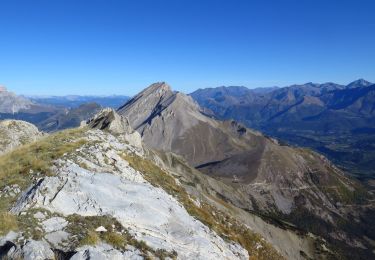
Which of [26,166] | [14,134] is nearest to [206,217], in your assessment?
[26,166]

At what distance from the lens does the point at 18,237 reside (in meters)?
24.2

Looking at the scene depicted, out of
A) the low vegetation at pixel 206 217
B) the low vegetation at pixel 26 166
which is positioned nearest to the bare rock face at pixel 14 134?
the low vegetation at pixel 26 166

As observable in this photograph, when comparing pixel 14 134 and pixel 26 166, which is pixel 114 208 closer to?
pixel 26 166

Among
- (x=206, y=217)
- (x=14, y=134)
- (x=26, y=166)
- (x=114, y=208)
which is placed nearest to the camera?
(x=114, y=208)

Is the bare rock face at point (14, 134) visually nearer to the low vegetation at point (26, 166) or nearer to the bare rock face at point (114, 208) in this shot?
the low vegetation at point (26, 166)

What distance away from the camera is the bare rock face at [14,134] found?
60625mm

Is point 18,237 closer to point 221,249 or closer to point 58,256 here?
point 58,256

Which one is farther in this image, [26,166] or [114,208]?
[26,166]

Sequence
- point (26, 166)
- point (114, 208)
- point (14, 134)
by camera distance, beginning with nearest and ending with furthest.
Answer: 1. point (114, 208)
2. point (26, 166)
3. point (14, 134)

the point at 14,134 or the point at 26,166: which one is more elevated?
the point at 26,166

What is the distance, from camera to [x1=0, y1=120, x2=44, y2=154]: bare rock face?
6062 centimetres

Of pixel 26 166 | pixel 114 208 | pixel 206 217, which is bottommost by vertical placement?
pixel 206 217

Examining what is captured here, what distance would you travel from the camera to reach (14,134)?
64312mm

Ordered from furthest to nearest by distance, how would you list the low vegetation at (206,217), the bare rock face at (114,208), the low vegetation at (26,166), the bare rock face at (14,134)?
the bare rock face at (14,134) < the low vegetation at (206,217) < the bare rock face at (114,208) < the low vegetation at (26,166)
